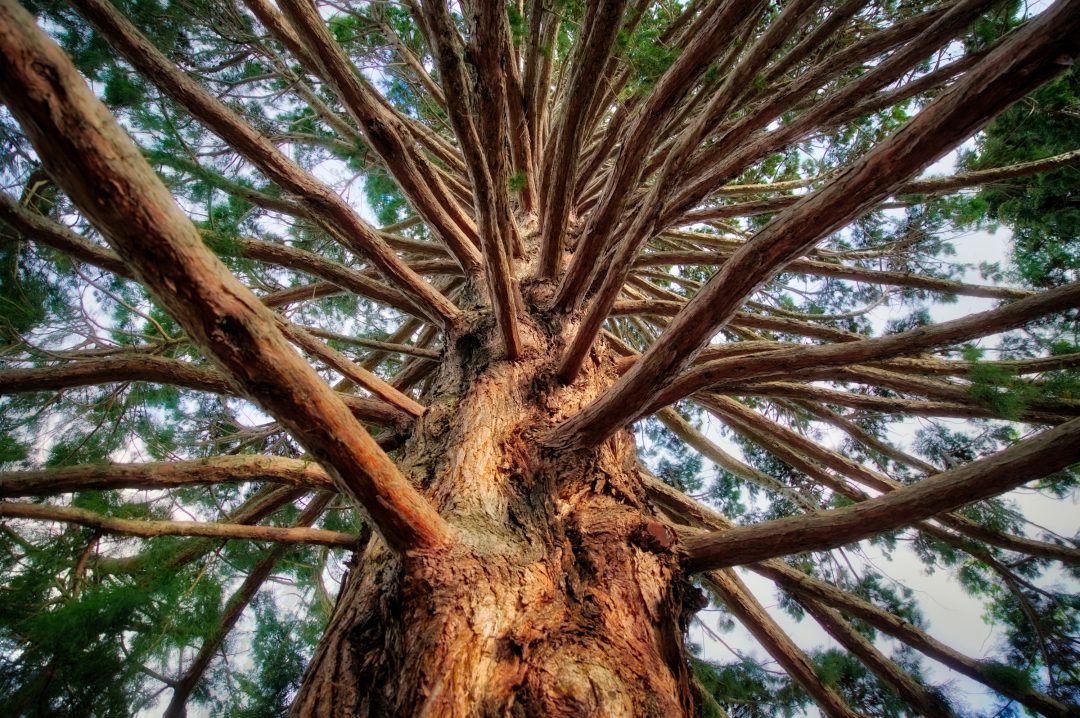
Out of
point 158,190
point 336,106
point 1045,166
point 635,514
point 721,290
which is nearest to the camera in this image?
point 158,190

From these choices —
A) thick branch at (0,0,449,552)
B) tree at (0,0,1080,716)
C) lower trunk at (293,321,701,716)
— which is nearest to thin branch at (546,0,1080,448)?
tree at (0,0,1080,716)

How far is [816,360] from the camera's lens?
171 centimetres

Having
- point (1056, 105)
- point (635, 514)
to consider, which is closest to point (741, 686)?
point (635, 514)

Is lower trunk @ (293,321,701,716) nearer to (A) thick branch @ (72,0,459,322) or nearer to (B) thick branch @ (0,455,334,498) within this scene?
(B) thick branch @ (0,455,334,498)

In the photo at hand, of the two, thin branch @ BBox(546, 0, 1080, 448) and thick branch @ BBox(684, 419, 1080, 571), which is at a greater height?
thin branch @ BBox(546, 0, 1080, 448)

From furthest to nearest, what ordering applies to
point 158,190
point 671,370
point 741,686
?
1. point 741,686
2. point 671,370
3. point 158,190

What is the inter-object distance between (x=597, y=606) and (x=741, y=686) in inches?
90.4

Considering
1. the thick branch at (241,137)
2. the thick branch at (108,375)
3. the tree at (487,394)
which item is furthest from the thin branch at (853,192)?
the thick branch at (108,375)

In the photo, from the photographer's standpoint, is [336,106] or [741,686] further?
[336,106]

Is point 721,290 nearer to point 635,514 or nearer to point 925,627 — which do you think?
point 635,514

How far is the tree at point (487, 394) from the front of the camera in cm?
102

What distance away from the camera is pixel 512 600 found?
1211 mm

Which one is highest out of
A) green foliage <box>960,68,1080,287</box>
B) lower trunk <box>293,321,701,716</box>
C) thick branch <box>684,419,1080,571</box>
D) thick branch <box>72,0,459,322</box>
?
green foliage <box>960,68,1080,287</box>

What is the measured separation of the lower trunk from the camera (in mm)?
1051
